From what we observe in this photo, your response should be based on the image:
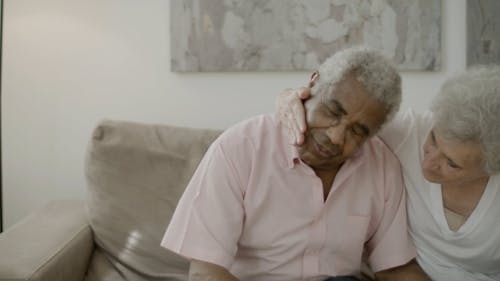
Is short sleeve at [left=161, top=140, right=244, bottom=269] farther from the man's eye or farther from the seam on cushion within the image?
the man's eye

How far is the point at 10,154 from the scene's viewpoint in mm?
2254

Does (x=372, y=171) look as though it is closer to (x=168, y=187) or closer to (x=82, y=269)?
(x=168, y=187)

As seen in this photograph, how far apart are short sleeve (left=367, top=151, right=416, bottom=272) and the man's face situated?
196 mm

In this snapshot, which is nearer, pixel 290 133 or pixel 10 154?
pixel 290 133

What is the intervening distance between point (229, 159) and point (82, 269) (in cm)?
81

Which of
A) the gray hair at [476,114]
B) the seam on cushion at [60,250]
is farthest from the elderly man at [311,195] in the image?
the seam on cushion at [60,250]

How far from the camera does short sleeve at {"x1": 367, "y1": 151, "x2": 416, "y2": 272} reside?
1.37 metres

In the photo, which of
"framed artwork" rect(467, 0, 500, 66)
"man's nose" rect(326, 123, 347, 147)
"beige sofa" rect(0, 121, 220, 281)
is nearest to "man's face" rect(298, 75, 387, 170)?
"man's nose" rect(326, 123, 347, 147)

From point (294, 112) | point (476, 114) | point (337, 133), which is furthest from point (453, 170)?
point (294, 112)

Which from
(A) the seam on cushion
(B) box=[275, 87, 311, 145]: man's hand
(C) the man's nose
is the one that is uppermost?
(B) box=[275, 87, 311, 145]: man's hand

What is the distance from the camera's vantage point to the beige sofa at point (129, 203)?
5.67 feet

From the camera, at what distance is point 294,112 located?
4.14ft

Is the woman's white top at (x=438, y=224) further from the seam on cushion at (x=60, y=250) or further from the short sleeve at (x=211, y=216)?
the seam on cushion at (x=60, y=250)

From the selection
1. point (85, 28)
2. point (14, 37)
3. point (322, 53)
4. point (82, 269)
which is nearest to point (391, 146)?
point (322, 53)
